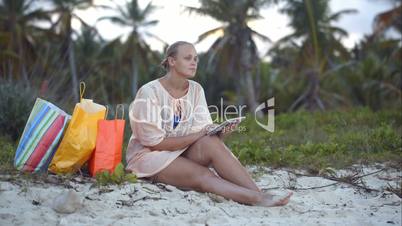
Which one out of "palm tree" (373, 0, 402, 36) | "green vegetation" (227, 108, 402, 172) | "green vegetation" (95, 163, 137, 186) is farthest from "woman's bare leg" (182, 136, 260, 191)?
"palm tree" (373, 0, 402, 36)

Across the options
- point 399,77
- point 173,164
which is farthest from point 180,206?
point 399,77

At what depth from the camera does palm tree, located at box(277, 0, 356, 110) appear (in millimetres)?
25422

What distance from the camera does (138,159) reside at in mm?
4102

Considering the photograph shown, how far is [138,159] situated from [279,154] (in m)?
1.92

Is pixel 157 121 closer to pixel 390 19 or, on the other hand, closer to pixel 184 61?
pixel 184 61

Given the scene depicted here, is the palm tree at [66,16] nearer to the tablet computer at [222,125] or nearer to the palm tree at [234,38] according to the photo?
the palm tree at [234,38]

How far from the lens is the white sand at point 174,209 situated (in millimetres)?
3246

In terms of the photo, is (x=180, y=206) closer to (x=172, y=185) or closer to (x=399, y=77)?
(x=172, y=185)

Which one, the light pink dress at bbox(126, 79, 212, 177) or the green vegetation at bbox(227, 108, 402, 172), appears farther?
the green vegetation at bbox(227, 108, 402, 172)

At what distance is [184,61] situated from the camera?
13.6 feet

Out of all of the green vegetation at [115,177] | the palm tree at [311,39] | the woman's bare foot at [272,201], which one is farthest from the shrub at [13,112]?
the palm tree at [311,39]

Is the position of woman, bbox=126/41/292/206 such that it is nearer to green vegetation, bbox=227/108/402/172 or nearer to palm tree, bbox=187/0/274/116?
green vegetation, bbox=227/108/402/172

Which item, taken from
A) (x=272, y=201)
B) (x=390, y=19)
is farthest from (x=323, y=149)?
(x=390, y=19)

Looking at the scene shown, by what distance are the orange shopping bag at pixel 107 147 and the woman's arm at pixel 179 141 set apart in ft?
1.13
